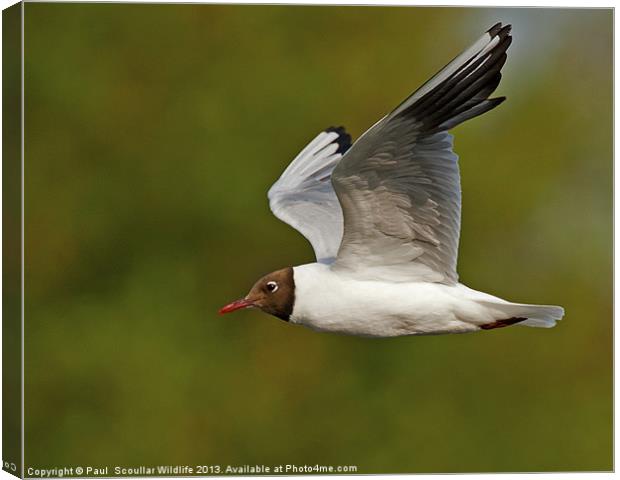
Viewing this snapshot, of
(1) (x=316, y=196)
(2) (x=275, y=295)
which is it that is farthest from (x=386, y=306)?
(1) (x=316, y=196)

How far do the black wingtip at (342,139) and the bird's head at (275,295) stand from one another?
2.82 ft

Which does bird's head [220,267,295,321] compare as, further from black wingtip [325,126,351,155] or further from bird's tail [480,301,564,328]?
black wingtip [325,126,351,155]

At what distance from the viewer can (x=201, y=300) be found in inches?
226

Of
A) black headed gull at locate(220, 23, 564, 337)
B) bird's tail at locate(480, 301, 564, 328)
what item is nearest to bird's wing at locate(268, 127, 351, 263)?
black headed gull at locate(220, 23, 564, 337)

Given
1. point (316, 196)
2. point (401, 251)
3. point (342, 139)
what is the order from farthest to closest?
point (342, 139) < point (316, 196) < point (401, 251)

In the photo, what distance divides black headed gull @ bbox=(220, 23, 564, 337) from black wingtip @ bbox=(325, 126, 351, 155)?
2.12 ft

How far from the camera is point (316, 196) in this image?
189 inches

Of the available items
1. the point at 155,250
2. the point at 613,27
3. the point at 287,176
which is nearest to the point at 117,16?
the point at 287,176

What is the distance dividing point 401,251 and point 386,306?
18cm

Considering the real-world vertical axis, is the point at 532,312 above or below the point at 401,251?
below

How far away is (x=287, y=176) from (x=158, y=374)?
1.12 m

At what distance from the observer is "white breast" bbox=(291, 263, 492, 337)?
164 inches

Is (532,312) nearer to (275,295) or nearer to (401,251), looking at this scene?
(401,251)

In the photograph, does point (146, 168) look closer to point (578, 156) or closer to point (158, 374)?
point (158, 374)
